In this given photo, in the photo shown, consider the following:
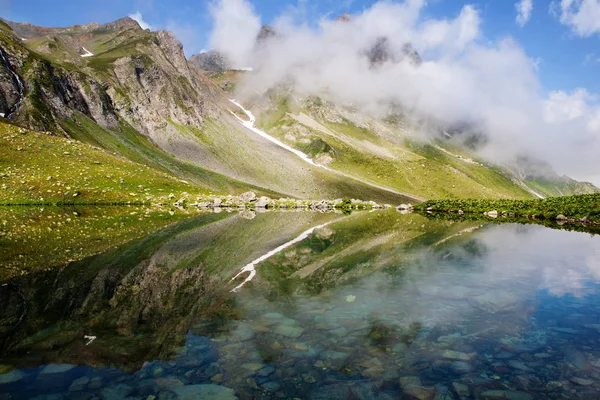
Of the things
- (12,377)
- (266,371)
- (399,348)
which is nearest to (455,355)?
(399,348)

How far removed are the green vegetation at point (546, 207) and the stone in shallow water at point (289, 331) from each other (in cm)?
7228

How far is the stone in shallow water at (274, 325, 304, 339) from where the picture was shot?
13.5 metres

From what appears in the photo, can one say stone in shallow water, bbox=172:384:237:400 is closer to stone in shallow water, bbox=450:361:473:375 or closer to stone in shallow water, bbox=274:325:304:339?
stone in shallow water, bbox=274:325:304:339

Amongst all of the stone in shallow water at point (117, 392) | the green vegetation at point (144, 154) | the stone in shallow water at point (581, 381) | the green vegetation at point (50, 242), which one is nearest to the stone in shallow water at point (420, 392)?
the stone in shallow water at point (581, 381)

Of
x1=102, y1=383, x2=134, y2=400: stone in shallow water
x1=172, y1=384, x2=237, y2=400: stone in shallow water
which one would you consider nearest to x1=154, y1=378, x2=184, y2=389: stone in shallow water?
x1=172, y1=384, x2=237, y2=400: stone in shallow water

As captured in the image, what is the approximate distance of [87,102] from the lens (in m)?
190

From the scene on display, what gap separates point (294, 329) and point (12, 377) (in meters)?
8.45

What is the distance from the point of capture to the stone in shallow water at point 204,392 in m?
9.49

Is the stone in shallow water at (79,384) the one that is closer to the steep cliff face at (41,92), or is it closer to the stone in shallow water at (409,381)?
the stone in shallow water at (409,381)

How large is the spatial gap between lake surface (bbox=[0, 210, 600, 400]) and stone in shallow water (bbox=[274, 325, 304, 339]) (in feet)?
0.24

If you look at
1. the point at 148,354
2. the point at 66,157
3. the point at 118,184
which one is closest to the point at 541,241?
the point at 148,354

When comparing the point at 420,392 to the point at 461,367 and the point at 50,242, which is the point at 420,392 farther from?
the point at 50,242

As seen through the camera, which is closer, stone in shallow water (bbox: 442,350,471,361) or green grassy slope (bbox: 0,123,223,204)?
stone in shallow water (bbox: 442,350,471,361)

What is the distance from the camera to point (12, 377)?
1013cm
